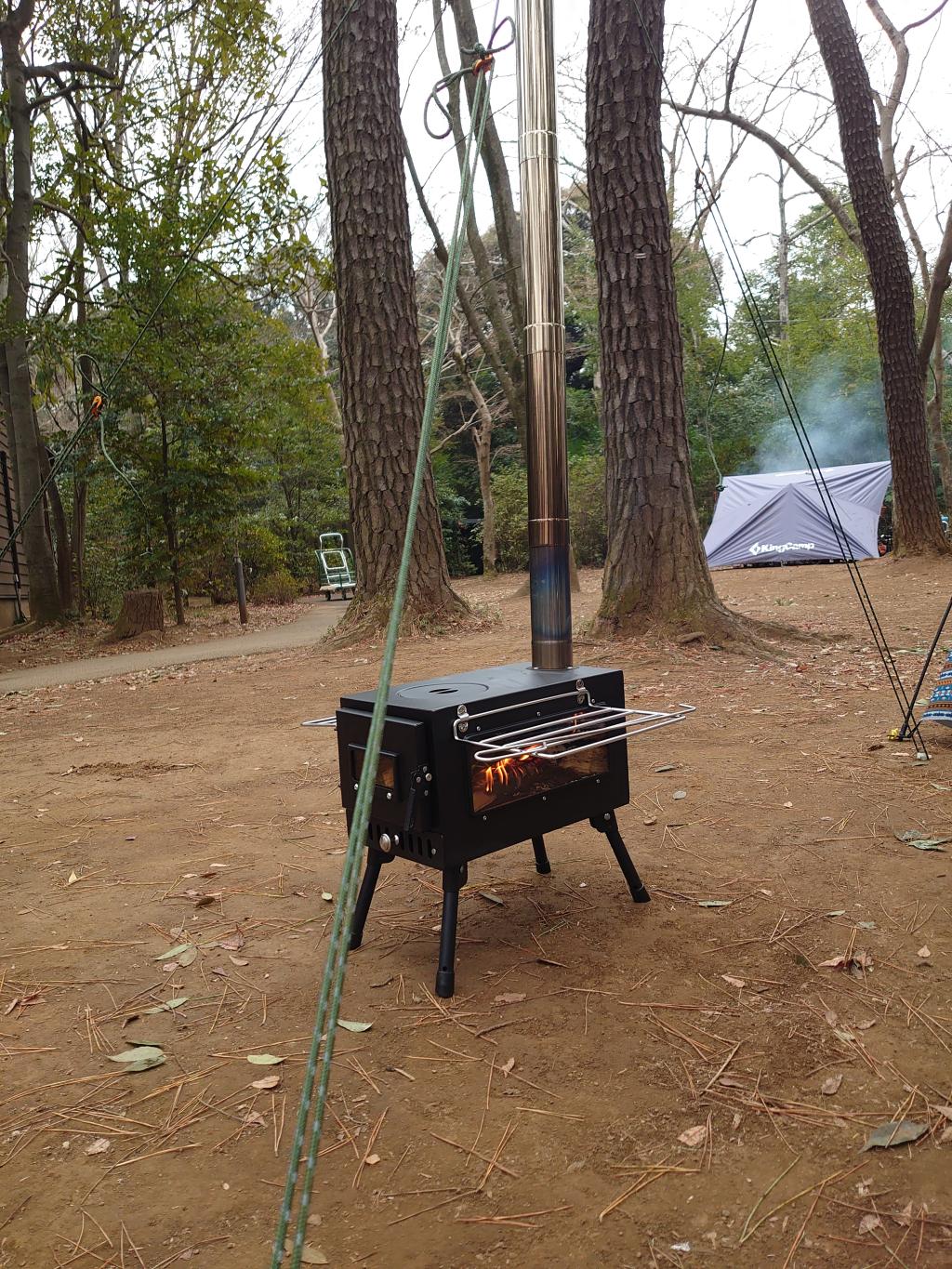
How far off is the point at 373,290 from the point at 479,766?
6.22 m

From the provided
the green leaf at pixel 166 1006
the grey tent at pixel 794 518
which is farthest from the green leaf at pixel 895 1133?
the grey tent at pixel 794 518

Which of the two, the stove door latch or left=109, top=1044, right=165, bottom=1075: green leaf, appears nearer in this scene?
left=109, top=1044, right=165, bottom=1075: green leaf

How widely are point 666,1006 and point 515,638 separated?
5164mm

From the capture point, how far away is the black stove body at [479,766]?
215cm

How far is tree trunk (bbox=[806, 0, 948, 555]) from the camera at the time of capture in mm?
10523

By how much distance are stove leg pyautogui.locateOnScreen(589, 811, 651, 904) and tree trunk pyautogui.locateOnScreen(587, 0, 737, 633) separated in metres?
3.68

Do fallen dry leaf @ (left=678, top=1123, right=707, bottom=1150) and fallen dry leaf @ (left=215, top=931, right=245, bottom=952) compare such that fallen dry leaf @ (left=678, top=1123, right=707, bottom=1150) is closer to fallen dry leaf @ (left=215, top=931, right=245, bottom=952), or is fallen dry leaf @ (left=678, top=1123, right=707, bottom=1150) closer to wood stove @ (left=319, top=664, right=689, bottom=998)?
wood stove @ (left=319, top=664, right=689, bottom=998)

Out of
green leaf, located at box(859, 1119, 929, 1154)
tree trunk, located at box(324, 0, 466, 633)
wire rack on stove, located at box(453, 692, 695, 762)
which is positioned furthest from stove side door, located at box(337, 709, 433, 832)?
tree trunk, located at box(324, 0, 466, 633)

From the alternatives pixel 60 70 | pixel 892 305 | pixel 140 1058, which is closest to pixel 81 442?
pixel 60 70

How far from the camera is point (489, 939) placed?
249cm

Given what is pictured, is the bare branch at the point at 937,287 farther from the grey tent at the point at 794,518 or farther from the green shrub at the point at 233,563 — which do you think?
the green shrub at the point at 233,563

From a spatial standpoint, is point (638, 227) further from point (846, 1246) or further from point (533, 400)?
point (846, 1246)

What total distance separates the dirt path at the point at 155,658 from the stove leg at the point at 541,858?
5872 mm

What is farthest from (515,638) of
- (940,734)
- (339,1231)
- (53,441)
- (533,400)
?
(53,441)
